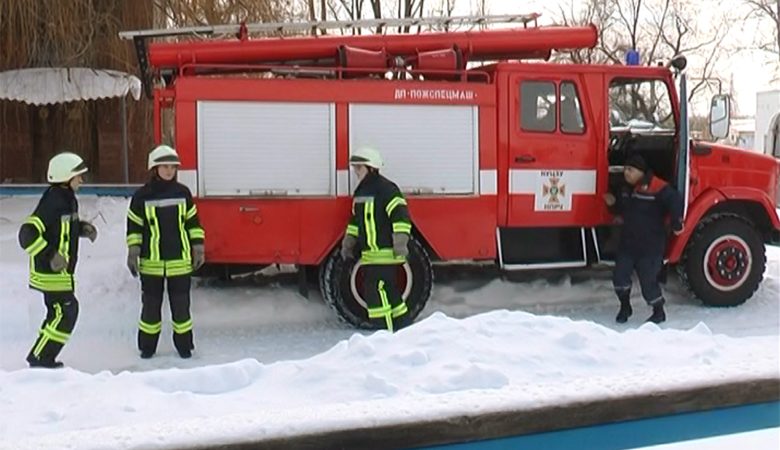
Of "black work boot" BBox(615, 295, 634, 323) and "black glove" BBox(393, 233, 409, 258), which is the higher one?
"black glove" BBox(393, 233, 409, 258)

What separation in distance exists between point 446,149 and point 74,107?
312 inches

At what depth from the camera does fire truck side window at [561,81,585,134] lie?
25.1 ft

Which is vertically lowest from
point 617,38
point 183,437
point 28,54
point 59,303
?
point 59,303

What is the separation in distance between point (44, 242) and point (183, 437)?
461 cm

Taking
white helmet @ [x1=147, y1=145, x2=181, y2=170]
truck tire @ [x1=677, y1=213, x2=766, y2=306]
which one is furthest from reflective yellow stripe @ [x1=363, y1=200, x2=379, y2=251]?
truck tire @ [x1=677, y1=213, x2=766, y2=306]

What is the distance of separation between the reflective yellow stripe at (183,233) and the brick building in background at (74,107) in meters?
6.11

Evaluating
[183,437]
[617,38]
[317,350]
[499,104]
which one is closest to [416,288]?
[317,350]

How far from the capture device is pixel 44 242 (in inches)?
237

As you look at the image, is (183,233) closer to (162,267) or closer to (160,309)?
(162,267)

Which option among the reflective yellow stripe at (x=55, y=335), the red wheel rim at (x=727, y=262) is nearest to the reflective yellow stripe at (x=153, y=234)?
the reflective yellow stripe at (x=55, y=335)

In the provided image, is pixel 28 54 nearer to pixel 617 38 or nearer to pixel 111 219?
pixel 111 219

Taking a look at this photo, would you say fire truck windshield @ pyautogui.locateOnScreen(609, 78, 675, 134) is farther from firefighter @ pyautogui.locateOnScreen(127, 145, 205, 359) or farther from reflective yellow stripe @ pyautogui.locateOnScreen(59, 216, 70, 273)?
reflective yellow stripe @ pyautogui.locateOnScreen(59, 216, 70, 273)

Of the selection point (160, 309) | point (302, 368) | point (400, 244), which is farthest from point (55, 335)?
point (302, 368)

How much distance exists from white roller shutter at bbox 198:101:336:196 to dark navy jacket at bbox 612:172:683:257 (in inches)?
110
